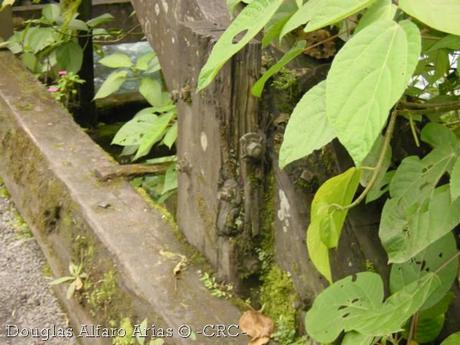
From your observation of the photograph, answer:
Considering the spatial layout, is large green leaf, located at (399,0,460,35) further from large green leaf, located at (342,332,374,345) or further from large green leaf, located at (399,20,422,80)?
large green leaf, located at (342,332,374,345)

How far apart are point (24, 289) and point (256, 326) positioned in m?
0.92

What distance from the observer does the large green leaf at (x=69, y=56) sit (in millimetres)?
3709

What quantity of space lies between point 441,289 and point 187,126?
0.86 metres

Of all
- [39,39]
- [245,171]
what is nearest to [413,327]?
[245,171]

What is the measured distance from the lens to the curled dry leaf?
195 cm

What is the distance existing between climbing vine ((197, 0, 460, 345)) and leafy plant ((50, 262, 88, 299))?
0.92 m

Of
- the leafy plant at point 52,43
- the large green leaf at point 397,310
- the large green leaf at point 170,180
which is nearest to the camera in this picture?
the large green leaf at point 397,310

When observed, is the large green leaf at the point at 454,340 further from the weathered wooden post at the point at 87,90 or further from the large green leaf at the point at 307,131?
the weathered wooden post at the point at 87,90

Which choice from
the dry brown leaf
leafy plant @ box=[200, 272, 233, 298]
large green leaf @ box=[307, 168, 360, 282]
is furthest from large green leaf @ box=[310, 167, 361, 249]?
leafy plant @ box=[200, 272, 233, 298]

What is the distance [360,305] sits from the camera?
1.64 meters

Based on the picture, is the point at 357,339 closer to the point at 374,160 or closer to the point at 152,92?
the point at 374,160

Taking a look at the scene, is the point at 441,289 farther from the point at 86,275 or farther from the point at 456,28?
the point at 86,275

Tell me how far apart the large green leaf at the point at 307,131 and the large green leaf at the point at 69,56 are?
250cm

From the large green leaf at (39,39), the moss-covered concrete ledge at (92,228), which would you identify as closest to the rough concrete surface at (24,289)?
the moss-covered concrete ledge at (92,228)
